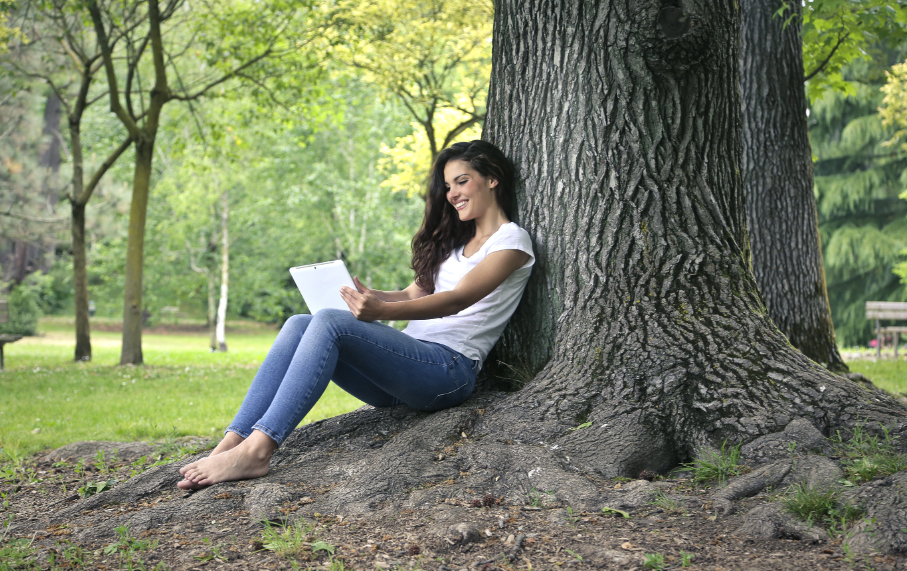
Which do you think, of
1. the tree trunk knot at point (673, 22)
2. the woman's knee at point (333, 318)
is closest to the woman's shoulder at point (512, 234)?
the woman's knee at point (333, 318)

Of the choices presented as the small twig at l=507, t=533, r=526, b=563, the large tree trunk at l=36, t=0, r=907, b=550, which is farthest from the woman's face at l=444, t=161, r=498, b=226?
the small twig at l=507, t=533, r=526, b=563

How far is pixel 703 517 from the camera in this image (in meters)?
2.55

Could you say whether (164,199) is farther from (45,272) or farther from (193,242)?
(45,272)

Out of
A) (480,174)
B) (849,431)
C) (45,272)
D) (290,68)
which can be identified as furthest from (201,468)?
(45,272)

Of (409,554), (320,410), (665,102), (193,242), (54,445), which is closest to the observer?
(409,554)

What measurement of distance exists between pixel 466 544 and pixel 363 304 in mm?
1213

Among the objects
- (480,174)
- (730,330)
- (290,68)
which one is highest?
(290,68)

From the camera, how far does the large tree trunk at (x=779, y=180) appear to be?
6.25 m

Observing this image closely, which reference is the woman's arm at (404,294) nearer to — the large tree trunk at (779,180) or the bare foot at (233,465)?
the bare foot at (233,465)

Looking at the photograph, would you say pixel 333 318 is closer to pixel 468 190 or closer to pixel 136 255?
pixel 468 190

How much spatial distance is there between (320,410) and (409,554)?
4410 mm

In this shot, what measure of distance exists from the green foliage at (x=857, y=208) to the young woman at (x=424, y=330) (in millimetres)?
20235

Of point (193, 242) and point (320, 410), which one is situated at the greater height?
point (193, 242)

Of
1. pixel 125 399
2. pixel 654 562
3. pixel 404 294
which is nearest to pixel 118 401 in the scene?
pixel 125 399
